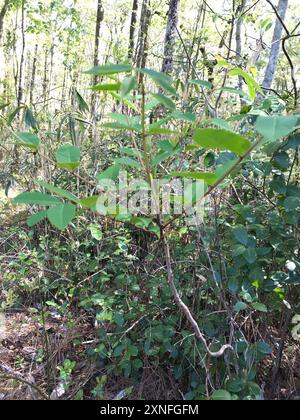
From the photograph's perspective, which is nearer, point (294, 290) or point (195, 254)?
point (294, 290)

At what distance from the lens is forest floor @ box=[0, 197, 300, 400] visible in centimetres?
153

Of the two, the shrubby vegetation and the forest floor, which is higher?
the shrubby vegetation

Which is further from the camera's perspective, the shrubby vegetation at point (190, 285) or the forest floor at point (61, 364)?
the forest floor at point (61, 364)

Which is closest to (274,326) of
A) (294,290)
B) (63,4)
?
(294,290)

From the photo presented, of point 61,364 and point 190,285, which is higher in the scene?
point 190,285

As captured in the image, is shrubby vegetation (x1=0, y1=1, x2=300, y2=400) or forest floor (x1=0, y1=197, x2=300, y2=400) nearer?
shrubby vegetation (x1=0, y1=1, x2=300, y2=400)

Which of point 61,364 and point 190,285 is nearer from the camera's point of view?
point 190,285

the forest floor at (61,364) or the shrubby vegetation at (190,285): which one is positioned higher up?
the shrubby vegetation at (190,285)

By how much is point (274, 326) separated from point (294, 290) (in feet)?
0.97

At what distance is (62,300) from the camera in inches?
82.7

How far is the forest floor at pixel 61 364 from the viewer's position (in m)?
1.53

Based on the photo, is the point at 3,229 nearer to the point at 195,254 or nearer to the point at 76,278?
the point at 76,278

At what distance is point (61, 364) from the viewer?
176 centimetres
